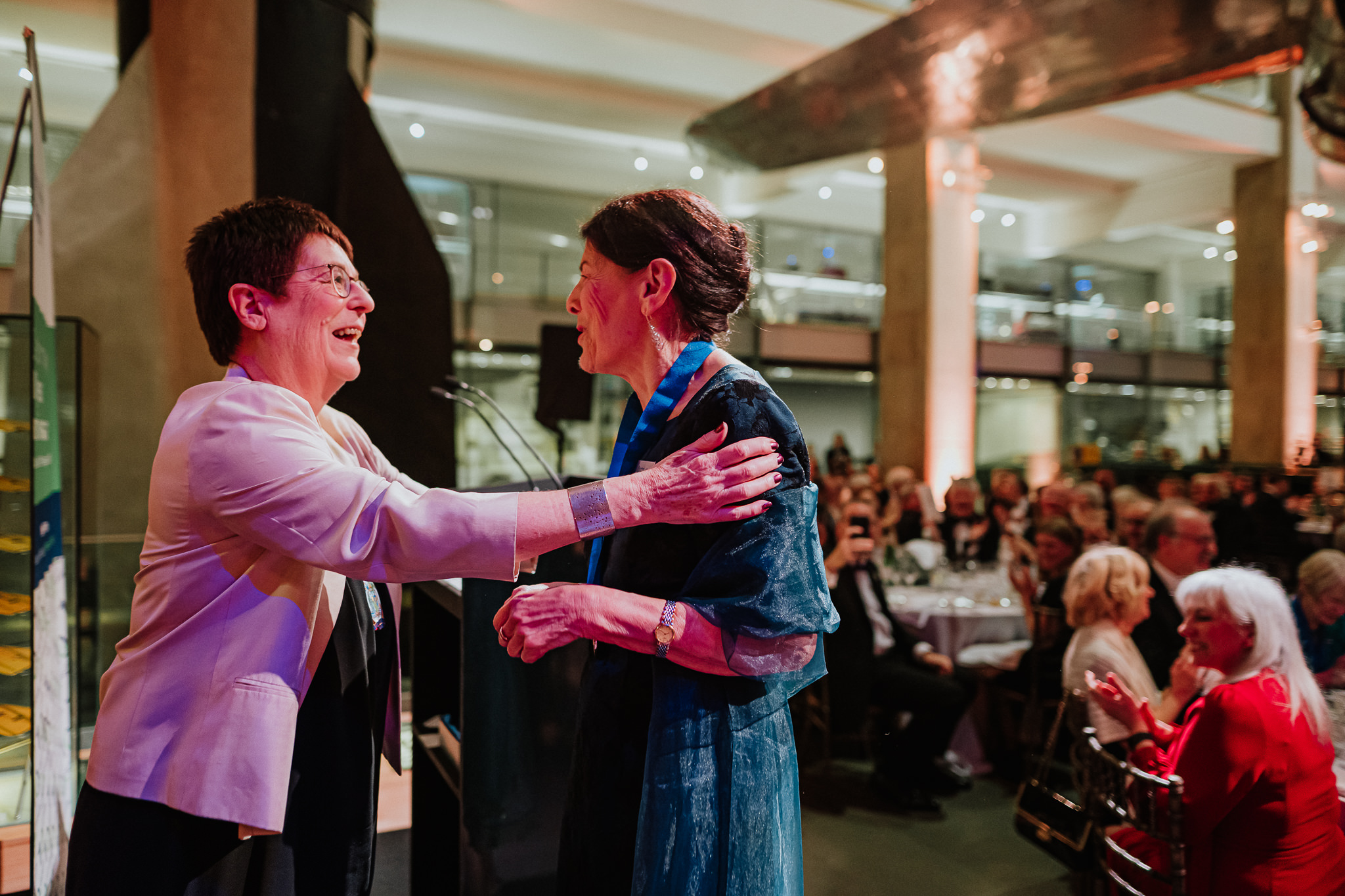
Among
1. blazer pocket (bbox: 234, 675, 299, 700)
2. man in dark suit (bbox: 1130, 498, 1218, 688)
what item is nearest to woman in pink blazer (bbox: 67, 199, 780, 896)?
blazer pocket (bbox: 234, 675, 299, 700)

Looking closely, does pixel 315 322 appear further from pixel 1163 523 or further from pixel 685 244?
pixel 1163 523

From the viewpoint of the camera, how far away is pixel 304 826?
1.18 meters

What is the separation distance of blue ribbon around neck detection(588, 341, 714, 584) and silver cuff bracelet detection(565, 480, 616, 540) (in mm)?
116

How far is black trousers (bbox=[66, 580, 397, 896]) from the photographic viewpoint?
1.06m

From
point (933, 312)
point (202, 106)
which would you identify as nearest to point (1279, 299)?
point (933, 312)

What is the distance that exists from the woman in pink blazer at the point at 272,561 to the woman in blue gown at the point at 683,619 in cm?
7

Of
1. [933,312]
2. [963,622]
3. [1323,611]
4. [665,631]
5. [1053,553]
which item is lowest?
[963,622]

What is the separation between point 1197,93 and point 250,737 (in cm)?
1462

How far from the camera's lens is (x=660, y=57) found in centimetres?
934

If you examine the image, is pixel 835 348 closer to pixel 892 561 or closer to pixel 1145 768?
pixel 892 561

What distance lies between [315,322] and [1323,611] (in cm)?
391

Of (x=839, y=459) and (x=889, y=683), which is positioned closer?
(x=889, y=683)

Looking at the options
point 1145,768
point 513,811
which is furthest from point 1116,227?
point 513,811

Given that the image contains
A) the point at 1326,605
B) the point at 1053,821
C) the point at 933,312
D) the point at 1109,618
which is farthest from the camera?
the point at 933,312
